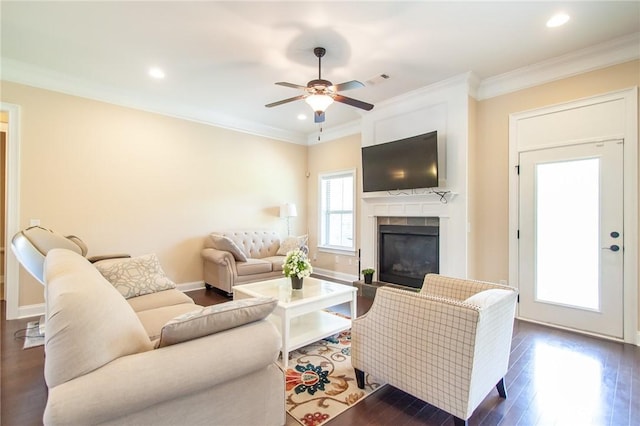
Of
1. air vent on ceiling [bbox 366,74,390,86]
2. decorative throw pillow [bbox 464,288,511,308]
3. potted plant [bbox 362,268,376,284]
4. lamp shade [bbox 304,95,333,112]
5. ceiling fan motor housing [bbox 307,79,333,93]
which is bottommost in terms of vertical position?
potted plant [bbox 362,268,376,284]

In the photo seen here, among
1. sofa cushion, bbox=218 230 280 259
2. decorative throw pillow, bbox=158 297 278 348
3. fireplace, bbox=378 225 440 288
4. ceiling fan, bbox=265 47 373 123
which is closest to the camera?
decorative throw pillow, bbox=158 297 278 348

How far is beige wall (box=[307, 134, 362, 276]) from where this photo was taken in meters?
5.68

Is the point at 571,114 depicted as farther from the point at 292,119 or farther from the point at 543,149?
the point at 292,119

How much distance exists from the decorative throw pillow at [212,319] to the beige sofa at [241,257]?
2.99m

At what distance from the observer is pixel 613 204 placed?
3.12 meters

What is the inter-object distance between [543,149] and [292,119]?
12.5 feet

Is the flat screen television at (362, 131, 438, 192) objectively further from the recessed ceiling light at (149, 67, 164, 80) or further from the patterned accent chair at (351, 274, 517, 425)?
the recessed ceiling light at (149, 67, 164, 80)

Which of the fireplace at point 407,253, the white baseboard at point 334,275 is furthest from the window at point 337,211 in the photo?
the fireplace at point 407,253

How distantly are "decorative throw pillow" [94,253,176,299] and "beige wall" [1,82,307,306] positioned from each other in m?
1.57

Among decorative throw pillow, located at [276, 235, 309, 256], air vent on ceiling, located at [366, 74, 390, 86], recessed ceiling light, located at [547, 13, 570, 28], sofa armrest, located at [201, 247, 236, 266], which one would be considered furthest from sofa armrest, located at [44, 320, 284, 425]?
decorative throw pillow, located at [276, 235, 309, 256]

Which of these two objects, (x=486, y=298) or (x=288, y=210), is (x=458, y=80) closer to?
(x=486, y=298)

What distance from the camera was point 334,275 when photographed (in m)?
5.98

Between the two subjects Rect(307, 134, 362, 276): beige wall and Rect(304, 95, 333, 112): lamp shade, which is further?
Rect(307, 134, 362, 276): beige wall

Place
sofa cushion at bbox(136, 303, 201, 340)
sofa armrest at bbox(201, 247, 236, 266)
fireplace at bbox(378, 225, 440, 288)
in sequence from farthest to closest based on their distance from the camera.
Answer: sofa armrest at bbox(201, 247, 236, 266), fireplace at bbox(378, 225, 440, 288), sofa cushion at bbox(136, 303, 201, 340)
